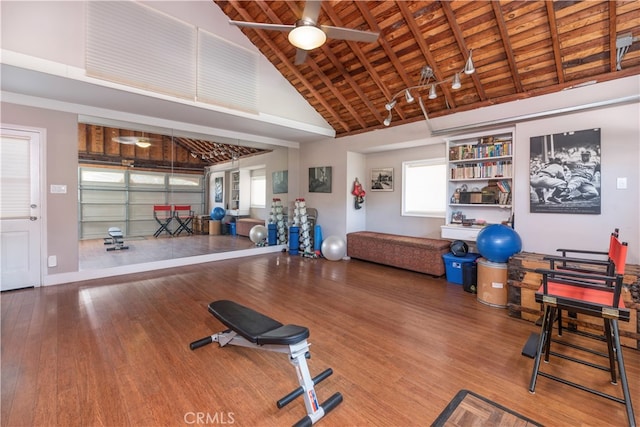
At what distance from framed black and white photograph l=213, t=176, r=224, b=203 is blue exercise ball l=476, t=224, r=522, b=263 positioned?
5.87 metres

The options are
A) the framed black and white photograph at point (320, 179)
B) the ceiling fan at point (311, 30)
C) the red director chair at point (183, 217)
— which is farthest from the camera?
the framed black and white photograph at point (320, 179)

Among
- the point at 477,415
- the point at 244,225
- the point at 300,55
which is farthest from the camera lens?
the point at 244,225

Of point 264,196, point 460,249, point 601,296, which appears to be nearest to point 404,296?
point 460,249

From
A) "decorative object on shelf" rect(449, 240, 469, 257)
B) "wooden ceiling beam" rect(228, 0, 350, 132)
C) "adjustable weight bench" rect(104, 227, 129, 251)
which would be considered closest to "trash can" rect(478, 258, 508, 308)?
"decorative object on shelf" rect(449, 240, 469, 257)

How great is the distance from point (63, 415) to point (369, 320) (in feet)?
9.25

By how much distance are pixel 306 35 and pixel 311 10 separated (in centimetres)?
24

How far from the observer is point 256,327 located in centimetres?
228

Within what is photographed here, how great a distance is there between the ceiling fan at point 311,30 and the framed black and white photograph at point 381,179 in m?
3.79

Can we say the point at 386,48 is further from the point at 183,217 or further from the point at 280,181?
the point at 183,217

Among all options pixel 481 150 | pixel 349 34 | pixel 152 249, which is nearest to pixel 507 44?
pixel 481 150

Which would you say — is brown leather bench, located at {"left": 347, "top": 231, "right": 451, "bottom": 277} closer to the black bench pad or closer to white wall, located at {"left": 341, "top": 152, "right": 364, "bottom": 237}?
white wall, located at {"left": 341, "top": 152, "right": 364, "bottom": 237}

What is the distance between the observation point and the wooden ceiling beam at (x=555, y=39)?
3.29m

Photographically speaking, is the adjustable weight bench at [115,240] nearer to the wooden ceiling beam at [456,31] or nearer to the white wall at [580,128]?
the white wall at [580,128]

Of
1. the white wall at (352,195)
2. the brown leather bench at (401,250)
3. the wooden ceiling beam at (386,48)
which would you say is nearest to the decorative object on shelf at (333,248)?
the brown leather bench at (401,250)
